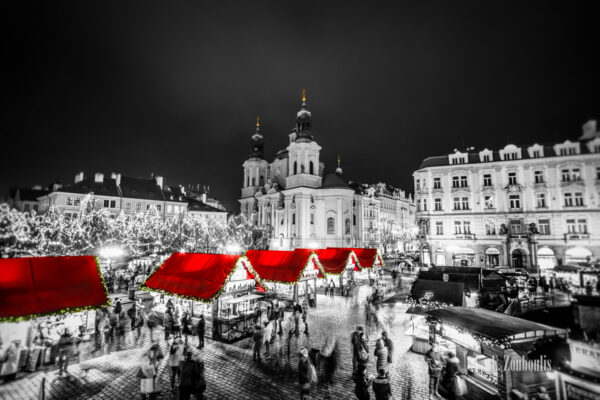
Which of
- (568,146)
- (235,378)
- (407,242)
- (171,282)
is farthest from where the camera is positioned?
(407,242)

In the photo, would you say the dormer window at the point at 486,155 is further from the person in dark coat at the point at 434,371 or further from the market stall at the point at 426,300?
the person in dark coat at the point at 434,371

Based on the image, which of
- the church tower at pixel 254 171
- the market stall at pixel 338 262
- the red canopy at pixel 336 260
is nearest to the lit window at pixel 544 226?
the market stall at pixel 338 262

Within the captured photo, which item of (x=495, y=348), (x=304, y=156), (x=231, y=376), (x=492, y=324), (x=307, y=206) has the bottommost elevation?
(x=231, y=376)

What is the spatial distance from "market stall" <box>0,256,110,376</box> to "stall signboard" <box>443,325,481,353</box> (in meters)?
11.9

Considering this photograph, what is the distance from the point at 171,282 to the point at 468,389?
13.0 meters

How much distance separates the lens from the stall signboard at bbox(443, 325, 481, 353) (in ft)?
26.3

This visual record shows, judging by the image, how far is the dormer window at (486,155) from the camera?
109ft

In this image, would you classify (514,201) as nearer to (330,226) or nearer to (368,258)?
(368,258)

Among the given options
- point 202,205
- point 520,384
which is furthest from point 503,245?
point 202,205

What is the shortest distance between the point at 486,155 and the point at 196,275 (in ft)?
114

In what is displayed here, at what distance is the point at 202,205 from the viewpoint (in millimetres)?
70562

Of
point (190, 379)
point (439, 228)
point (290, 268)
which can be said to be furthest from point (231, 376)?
point (439, 228)

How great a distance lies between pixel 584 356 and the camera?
4746 mm

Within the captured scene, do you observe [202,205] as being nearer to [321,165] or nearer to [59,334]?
[321,165]
